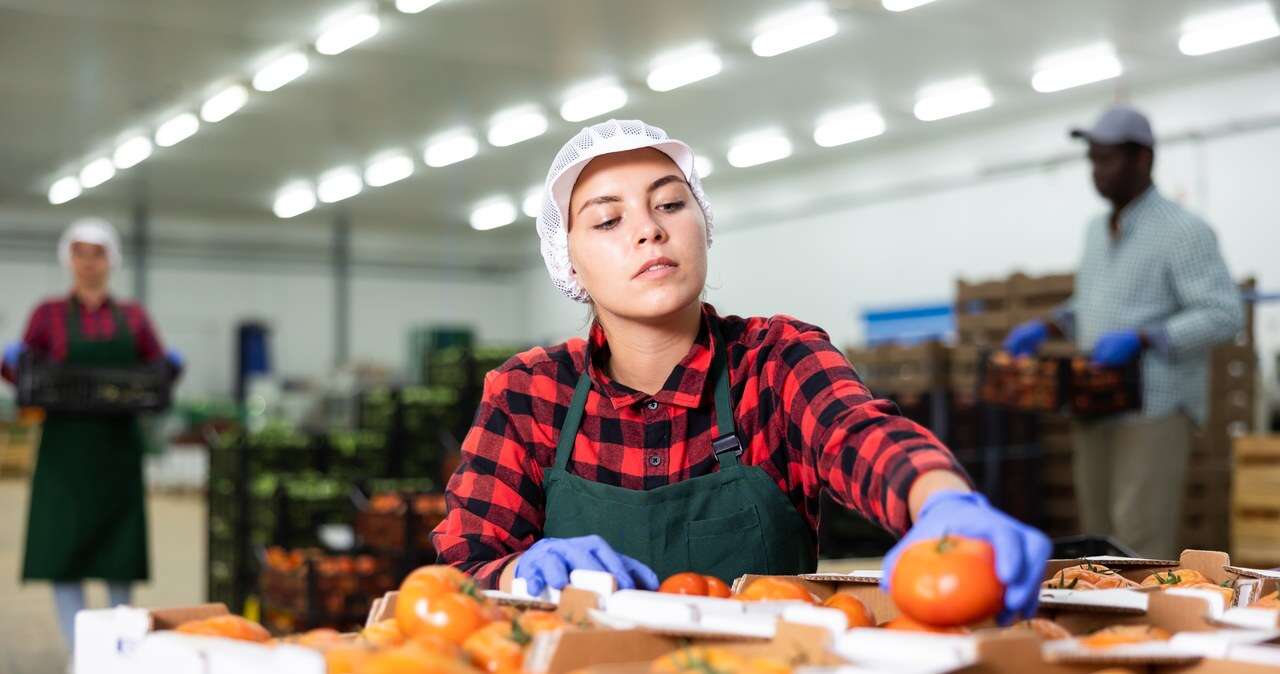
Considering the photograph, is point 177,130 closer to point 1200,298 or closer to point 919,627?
point 1200,298

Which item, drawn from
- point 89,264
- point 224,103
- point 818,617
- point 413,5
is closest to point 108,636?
point 818,617

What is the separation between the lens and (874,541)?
640 centimetres

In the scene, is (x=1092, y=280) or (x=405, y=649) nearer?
(x=405, y=649)

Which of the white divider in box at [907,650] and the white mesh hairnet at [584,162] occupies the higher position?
the white mesh hairnet at [584,162]

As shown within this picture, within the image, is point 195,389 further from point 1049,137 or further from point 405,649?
point 405,649

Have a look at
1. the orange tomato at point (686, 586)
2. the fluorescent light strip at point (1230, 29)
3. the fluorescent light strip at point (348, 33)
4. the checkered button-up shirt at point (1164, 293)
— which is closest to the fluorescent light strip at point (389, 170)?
the fluorescent light strip at point (348, 33)

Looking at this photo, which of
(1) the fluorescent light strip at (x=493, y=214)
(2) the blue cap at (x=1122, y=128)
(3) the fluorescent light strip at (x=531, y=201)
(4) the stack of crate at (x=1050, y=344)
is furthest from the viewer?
(1) the fluorescent light strip at (x=493, y=214)

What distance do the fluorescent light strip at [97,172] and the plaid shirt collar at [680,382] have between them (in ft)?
53.6

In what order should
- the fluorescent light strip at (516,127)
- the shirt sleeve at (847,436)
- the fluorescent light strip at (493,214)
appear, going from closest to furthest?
the shirt sleeve at (847,436), the fluorescent light strip at (516,127), the fluorescent light strip at (493,214)

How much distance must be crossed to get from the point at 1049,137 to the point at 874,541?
8.96 metres

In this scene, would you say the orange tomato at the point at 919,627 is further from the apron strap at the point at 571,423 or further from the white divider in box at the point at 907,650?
the apron strap at the point at 571,423

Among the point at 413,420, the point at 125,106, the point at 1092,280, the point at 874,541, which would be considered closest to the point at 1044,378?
the point at 1092,280

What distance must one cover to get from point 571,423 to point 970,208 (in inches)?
549

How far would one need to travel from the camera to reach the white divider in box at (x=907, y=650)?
40.3 inches
